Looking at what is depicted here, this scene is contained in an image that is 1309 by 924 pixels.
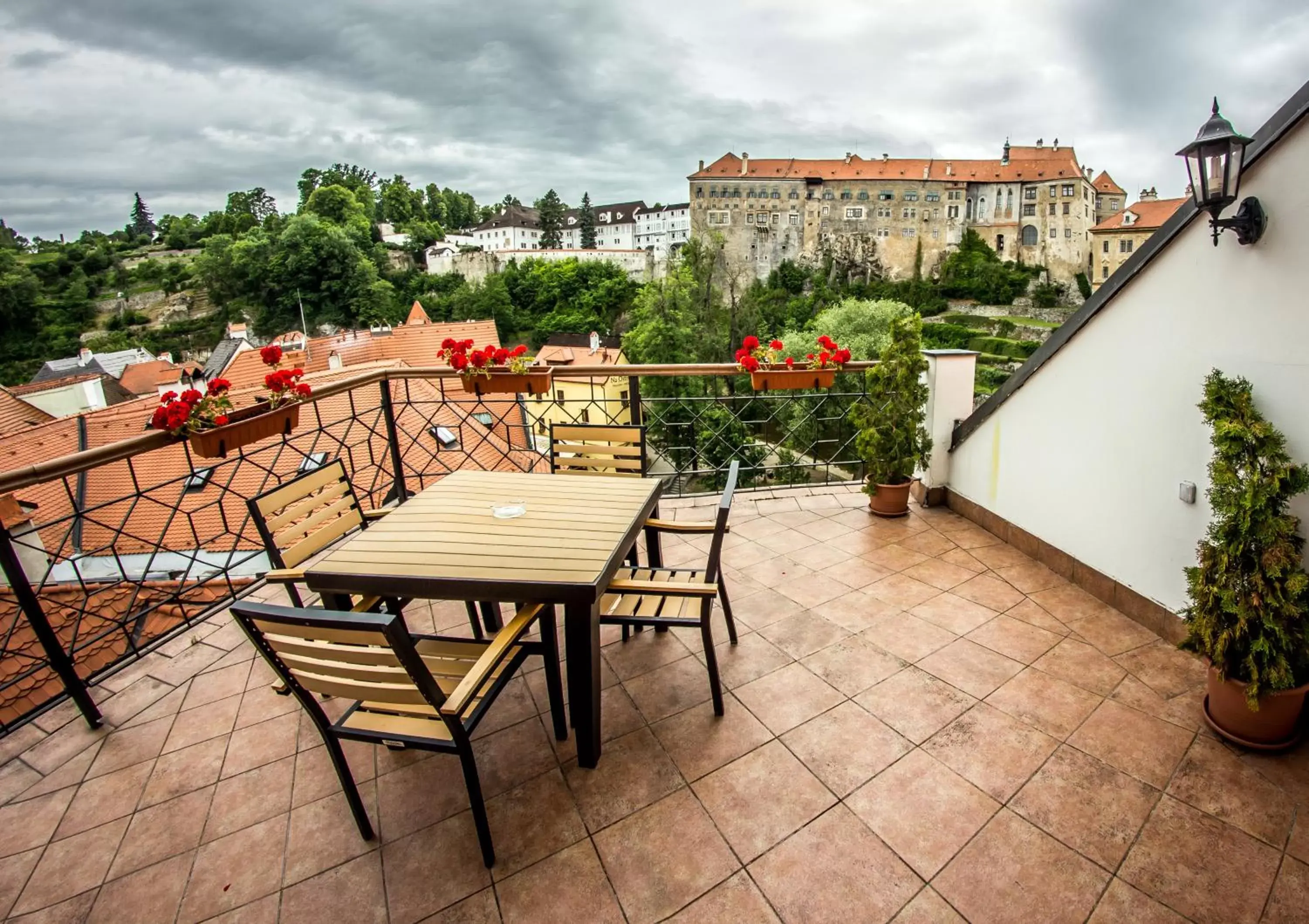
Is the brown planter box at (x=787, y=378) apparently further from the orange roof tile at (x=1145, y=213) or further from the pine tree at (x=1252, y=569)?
the orange roof tile at (x=1145, y=213)

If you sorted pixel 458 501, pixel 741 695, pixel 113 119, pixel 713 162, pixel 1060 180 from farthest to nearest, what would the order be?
1. pixel 713 162
2. pixel 1060 180
3. pixel 113 119
4. pixel 458 501
5. pixel 741 695

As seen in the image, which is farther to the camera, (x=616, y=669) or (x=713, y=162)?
(x=713, y=162)

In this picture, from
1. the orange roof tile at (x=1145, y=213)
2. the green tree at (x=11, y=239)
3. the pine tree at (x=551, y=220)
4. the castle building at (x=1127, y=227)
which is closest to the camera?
the castle building at (x=1127, y=227)

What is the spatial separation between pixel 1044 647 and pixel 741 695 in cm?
136

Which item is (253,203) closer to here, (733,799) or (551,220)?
(551,220)

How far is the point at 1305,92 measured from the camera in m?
1.72

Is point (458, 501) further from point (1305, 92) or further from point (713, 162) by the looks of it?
point (713, 162)

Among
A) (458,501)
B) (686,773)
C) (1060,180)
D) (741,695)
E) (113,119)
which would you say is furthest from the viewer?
(1060,180)

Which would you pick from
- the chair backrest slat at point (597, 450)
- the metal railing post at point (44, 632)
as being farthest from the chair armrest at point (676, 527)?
the metal railing post at point (44, 632)

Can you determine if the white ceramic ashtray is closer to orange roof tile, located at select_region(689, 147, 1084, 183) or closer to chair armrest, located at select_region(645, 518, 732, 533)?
chair armrest, located at select_region(645, 518, 732, 533)

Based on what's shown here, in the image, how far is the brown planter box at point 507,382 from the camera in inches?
141

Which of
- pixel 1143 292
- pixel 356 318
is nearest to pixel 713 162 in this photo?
pixel 356 318

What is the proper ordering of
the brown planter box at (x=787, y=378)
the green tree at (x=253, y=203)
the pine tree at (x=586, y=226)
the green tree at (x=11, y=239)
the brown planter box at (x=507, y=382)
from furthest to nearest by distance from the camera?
the green tree at (x=253, y=203), the pine tree at (x=586, y=226), the green tree at (x=11, y=239), the brown planter box at (x=787, y=378), the brown planter box at (x=507, y=382)

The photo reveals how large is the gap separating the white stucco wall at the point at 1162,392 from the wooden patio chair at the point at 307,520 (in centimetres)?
298
